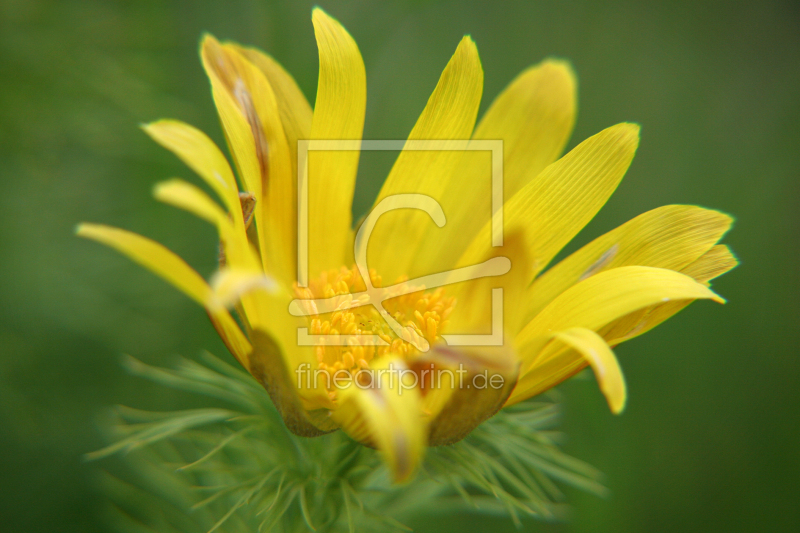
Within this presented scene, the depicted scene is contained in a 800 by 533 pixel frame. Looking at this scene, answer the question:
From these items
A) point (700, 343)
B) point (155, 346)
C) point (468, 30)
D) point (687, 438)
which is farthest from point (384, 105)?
point (687, 438)

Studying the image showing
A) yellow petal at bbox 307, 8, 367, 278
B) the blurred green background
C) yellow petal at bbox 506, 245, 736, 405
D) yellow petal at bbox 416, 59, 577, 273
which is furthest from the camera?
the blurred green background

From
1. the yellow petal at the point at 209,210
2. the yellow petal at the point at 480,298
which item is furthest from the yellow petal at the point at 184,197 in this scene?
the yellow petal at the point at 480,298

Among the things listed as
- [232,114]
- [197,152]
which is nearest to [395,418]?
[197,152]

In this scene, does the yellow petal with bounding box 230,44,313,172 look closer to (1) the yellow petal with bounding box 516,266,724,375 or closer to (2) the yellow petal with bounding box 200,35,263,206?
(2) the yellow petal with bounding box 200,35,263,206

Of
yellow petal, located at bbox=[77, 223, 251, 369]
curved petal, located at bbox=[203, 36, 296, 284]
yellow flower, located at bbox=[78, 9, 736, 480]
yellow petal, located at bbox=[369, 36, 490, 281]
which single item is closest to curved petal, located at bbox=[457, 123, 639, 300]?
yellow flower, located at bbox=[78, 9, 736, 480]

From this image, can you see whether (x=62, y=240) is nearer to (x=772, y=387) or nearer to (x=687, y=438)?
(x=687, y=438)

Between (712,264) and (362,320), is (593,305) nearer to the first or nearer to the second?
(712,264)
